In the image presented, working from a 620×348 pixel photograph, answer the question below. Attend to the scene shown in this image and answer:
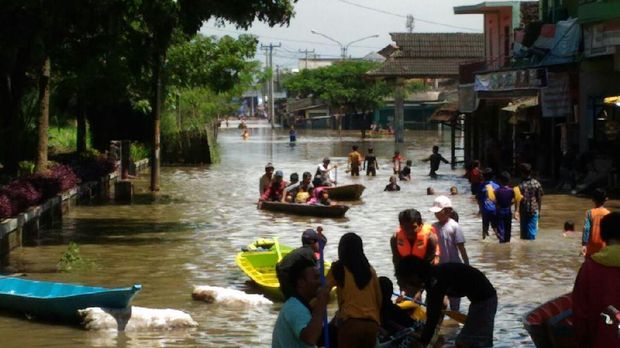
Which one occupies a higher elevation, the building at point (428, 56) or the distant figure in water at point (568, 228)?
the building at point (428, 56)

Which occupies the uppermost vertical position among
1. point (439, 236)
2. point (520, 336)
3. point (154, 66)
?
point (154, 66)

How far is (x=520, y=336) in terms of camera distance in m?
13.8

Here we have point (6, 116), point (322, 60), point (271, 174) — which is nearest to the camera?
point (271, 174)

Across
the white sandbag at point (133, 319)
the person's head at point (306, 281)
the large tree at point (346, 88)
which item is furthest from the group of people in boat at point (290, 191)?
the large tree at point (346, 88)

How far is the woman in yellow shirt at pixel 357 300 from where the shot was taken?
9.55 metres

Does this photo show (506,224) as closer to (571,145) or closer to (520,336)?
(520,336)

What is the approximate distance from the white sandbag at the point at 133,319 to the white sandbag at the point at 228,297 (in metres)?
1.46

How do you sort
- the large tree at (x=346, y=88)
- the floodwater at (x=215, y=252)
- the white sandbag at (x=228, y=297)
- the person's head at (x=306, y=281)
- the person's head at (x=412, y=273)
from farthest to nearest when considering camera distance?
the large tree at (x=346, y=88) → the white sandbag at (x=228, y=297) → the floodwater at (x=215, y=252) → the person's head at (x=412, y=273) → the person's head at (x=306, y=281)

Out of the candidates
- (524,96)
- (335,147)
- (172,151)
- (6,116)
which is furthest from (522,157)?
(335,147)

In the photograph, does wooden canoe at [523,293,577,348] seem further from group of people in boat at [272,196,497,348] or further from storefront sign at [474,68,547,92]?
storefront sign at [474,68,547,92]

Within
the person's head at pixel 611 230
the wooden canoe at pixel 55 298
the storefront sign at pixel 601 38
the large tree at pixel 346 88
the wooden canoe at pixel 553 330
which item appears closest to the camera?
the person's head at pixel 611 230

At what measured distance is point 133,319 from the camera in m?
14.3

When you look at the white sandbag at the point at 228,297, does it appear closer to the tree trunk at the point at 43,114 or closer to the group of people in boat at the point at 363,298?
the group of people in boat at the point at 363,298

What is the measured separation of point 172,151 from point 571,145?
23.5m
